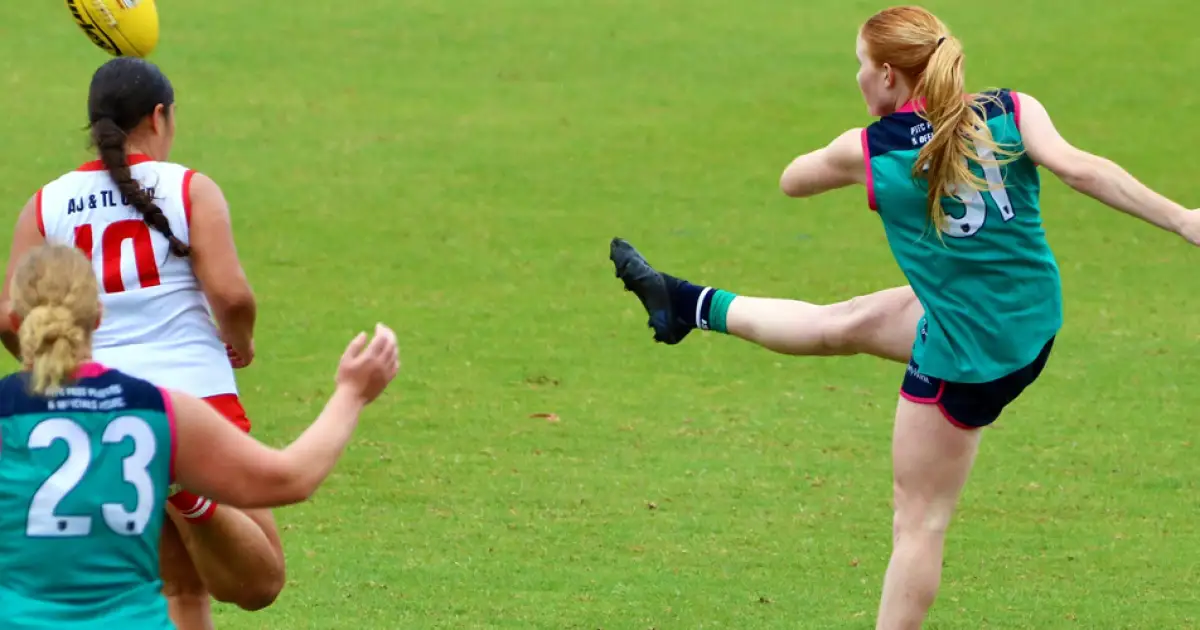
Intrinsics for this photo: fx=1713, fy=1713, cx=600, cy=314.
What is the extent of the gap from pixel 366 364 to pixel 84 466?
0.59m

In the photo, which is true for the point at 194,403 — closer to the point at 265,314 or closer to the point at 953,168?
the point at 953,168

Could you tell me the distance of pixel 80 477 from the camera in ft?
10.6

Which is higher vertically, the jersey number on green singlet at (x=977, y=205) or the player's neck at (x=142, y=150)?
the player's neck at (x=142, y=150)

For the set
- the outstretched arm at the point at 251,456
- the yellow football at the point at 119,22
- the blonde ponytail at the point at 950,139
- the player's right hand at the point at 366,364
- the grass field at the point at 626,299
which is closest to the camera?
the outstretched arm at the point at 251,456

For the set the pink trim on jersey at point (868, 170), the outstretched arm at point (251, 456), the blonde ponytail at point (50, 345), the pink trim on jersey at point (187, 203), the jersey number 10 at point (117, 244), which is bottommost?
the pink trim on jersey at point (868, 170)

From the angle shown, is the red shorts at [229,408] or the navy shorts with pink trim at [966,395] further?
the navy shorts with pink trim at [966,395]

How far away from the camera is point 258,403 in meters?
8.60

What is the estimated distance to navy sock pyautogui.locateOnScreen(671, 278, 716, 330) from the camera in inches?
227

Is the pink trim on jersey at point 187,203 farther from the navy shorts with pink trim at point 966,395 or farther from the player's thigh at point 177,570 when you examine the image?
the navy shorts with pink trim at point 966,395

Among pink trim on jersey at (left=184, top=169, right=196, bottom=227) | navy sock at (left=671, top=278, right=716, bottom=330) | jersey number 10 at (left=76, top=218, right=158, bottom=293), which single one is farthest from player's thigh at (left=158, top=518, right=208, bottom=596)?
navy sock at (left=671, top=278, right=716, bottom=330)

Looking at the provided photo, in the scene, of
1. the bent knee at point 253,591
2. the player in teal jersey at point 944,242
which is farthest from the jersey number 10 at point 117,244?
the player in teal jersey at point 944,242

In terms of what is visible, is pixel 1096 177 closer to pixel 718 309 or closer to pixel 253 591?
pixel 718 309

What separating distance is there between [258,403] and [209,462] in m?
5.35

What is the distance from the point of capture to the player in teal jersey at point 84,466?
3229 millimetres
